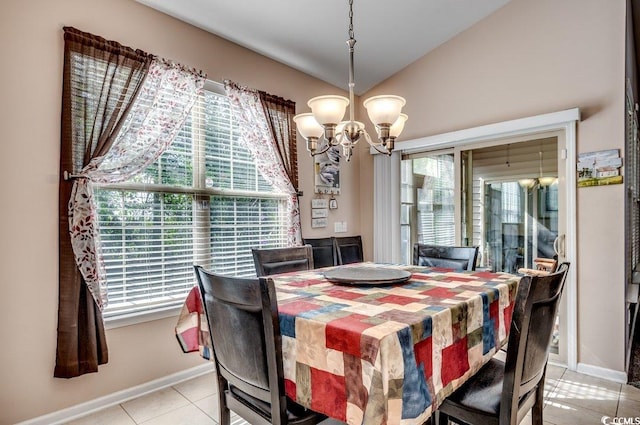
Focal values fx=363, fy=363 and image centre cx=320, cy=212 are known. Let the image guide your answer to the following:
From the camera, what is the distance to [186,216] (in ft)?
9.29

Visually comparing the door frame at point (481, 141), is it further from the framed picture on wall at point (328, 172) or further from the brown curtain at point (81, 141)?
the brown curtain at point (81, 141)

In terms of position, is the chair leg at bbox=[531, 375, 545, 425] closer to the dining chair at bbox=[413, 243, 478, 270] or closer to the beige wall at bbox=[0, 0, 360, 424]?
the dining chair at bbox=[413, 243, 478, 270]

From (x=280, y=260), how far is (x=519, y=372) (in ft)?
5.02

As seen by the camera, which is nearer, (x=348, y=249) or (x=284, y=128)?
(x=284, y=128)

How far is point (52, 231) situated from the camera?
85.0 inches

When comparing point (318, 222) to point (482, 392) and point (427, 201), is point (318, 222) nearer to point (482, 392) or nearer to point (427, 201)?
point (427, 201)

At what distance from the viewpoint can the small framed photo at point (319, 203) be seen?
12.4 feet

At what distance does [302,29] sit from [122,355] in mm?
2831

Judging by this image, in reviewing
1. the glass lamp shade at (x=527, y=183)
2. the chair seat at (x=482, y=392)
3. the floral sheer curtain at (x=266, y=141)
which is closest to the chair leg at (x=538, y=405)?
the chair seat at (x=482, y=392)

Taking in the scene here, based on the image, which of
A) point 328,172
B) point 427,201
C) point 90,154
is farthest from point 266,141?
point 427,201

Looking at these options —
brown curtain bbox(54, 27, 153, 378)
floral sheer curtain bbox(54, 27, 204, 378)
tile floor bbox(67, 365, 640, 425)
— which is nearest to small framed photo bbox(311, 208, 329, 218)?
floral sheer curtain bbox(54, 27, 204, 378)

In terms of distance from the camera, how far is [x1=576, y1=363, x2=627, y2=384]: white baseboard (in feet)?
8.62

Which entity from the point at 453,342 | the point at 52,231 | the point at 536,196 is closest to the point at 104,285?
the point at 52,231

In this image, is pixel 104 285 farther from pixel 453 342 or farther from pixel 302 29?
pixel 302 29
